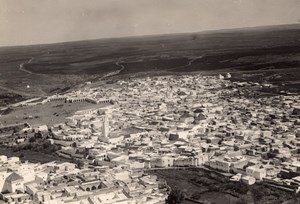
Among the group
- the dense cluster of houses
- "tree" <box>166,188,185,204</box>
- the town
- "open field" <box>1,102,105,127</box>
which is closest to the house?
the town

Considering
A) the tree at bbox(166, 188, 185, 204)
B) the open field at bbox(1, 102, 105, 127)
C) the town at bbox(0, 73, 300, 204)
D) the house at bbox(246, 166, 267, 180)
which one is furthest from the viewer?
the open field at bbox(1, 102, 105, 127)

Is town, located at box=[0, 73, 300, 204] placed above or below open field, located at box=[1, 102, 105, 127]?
above

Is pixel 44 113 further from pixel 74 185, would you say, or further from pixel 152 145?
pixel 74 185

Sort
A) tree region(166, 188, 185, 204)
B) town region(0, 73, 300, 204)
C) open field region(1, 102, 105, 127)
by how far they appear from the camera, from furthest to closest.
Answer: open field region(1, 102, 105, 127)
town region(0, 73, 300, 204)
tree region(166, 188, 185, 204)

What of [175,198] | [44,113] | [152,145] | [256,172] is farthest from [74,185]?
[44,113]

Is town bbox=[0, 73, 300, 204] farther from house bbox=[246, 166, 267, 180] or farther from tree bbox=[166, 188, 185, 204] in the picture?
tree bbox=[166, 188, 185, 204]

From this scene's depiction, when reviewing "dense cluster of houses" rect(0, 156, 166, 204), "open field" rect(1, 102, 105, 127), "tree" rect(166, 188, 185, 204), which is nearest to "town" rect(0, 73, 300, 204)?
"dense cluster of houses" rect(0, 156, 166, 204)

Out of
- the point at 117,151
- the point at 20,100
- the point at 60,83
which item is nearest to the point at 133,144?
the point at 117,151

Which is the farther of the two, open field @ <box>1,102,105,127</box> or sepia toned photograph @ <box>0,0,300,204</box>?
open field @ <box>1,102,105,127</box>
